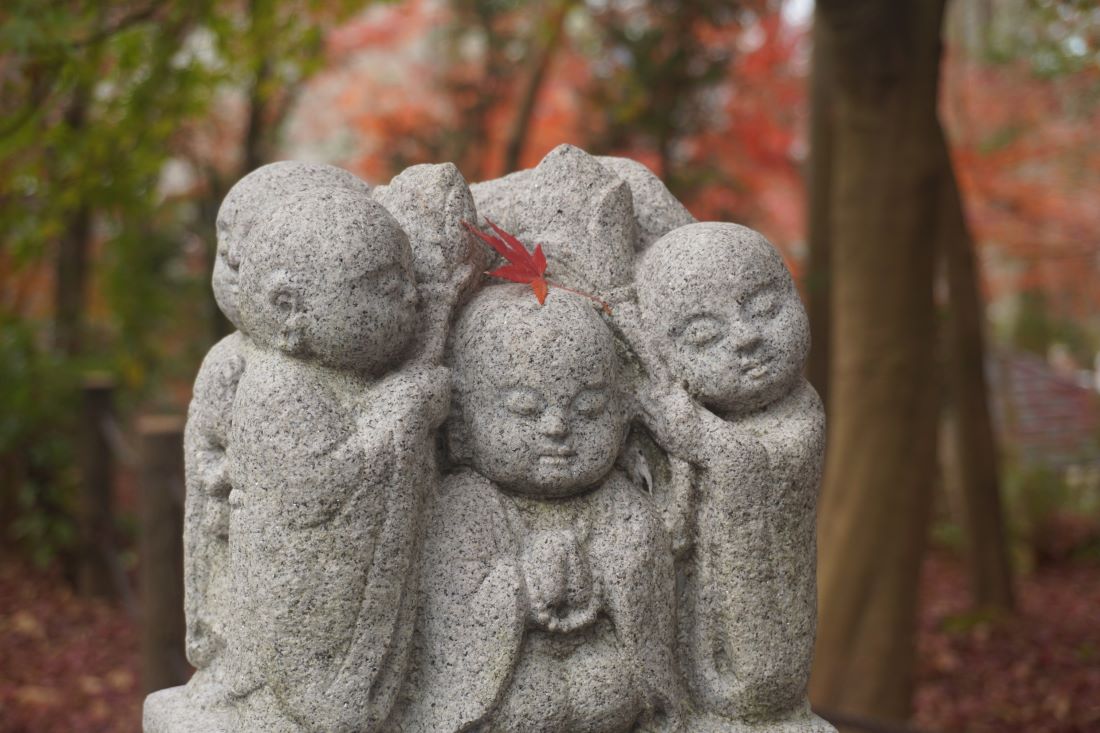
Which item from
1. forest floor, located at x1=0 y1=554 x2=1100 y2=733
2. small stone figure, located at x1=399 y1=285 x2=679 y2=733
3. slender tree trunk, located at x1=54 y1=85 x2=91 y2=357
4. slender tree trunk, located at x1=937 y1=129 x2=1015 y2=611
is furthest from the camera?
slender tree trunk, located at x1=54 y1=85 x2=91 y2=357

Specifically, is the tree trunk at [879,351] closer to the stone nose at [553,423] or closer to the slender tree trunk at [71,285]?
the stone nose at [553,423]

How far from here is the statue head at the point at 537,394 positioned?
206 centimetres

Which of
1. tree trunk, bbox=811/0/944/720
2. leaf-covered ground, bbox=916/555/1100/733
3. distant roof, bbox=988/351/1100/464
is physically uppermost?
tree trunk, bbox=811/0/944/720

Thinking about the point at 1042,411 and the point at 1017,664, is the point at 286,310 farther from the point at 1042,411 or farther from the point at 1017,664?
the point at 1042,411

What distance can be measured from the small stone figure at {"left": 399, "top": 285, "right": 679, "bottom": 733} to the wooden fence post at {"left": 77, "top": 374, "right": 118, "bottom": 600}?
4671mm

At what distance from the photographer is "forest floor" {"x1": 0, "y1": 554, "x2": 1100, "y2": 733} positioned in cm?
512

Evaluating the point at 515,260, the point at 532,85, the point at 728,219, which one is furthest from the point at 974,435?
the point at 515,260

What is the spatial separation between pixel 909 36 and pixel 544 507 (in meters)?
2.87

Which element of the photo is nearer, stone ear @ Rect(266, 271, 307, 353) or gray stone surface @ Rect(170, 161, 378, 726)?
stone ear @ Rect(266, 271, 307, 353)

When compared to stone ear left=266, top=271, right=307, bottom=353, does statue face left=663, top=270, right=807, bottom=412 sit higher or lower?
lower

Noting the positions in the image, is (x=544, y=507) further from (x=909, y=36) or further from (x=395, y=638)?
(x=909, y=36)

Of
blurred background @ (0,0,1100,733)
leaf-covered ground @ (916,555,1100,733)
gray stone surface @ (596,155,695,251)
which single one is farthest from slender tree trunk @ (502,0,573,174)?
gray stone surface @ (596,155,695,251)

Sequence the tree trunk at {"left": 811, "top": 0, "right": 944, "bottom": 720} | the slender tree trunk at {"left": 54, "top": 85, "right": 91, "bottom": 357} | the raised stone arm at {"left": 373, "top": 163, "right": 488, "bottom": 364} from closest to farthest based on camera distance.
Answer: the raised stone arm at {"left": 373, "top": 163, "right": 488, "bottom": 364} < the tree trunk at {"left": 811, "top": 0, "right": 944, "bottom": 720} < the slender tree trunk at {"left": 54, "top": 85, "right": 91, "bottom": 357}

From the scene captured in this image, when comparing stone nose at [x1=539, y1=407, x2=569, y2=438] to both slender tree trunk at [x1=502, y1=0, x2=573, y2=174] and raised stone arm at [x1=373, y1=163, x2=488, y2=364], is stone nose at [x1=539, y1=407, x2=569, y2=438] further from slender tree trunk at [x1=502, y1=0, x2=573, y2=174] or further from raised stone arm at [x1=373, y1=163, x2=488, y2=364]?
slender tree trunk at [x1=502, y1=0, x2=573, y2=174]
